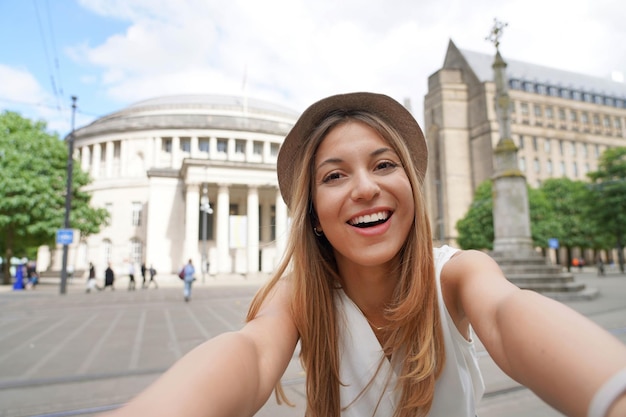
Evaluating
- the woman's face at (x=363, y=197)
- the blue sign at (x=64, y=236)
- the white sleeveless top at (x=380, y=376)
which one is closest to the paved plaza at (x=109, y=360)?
the white sleeveless top at (x=380, y=376)

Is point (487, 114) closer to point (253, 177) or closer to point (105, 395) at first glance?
point (253, 177)

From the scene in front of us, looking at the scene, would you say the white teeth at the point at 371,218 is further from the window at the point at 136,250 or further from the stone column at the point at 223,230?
the window at the point at 136,250

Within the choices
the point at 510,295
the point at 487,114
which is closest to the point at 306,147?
the point at 510,295

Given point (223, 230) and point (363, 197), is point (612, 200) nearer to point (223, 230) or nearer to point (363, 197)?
point (223, 230)

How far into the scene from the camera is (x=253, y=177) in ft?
142

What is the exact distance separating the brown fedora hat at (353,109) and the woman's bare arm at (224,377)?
80 centimetres

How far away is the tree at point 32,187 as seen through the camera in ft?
86.3

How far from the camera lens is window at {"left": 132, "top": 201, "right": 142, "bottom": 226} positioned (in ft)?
159

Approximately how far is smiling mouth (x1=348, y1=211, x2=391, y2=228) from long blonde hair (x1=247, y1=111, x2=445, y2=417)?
175 mm

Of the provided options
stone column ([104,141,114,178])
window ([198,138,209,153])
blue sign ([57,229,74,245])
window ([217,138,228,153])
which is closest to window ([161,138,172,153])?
window ([198,138,209,153])

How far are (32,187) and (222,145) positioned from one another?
28498 mm

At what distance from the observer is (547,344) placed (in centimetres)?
89

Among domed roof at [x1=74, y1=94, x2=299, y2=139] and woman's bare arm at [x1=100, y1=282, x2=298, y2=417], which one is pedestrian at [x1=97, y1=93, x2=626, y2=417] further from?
domed roof at [x1=74, y1=94, x2=299, y2=139]

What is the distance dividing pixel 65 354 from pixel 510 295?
22.7 ft
